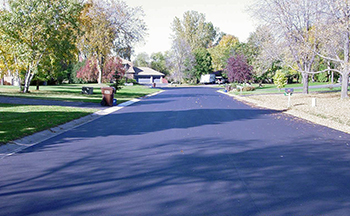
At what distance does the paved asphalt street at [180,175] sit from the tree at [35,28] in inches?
894

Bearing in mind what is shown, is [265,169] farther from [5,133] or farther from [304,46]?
[304,46]

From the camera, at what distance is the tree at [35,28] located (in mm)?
31312

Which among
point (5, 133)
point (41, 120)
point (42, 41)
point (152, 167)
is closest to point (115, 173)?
point (152, 167)

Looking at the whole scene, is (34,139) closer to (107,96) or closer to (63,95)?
(107,96)

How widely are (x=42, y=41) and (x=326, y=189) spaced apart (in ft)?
104

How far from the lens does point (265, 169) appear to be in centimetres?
763

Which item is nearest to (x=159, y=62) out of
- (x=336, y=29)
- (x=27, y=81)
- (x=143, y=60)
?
(x=143, y=60)

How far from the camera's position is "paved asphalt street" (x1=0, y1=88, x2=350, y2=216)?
5.44 meters

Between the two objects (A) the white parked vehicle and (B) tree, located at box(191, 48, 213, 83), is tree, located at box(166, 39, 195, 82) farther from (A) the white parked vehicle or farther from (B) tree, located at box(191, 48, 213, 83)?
(A) the white parked vehicle

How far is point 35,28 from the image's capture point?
32.8m

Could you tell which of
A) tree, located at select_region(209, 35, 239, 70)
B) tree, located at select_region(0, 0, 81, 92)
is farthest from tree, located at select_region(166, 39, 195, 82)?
tree, located at select_region(0, 0, 81, 92)

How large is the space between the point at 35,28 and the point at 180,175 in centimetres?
2987

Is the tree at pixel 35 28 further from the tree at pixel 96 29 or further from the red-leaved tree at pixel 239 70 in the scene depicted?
the red-leaved tree at pixel 239 70

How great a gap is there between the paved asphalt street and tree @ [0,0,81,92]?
894 inches
